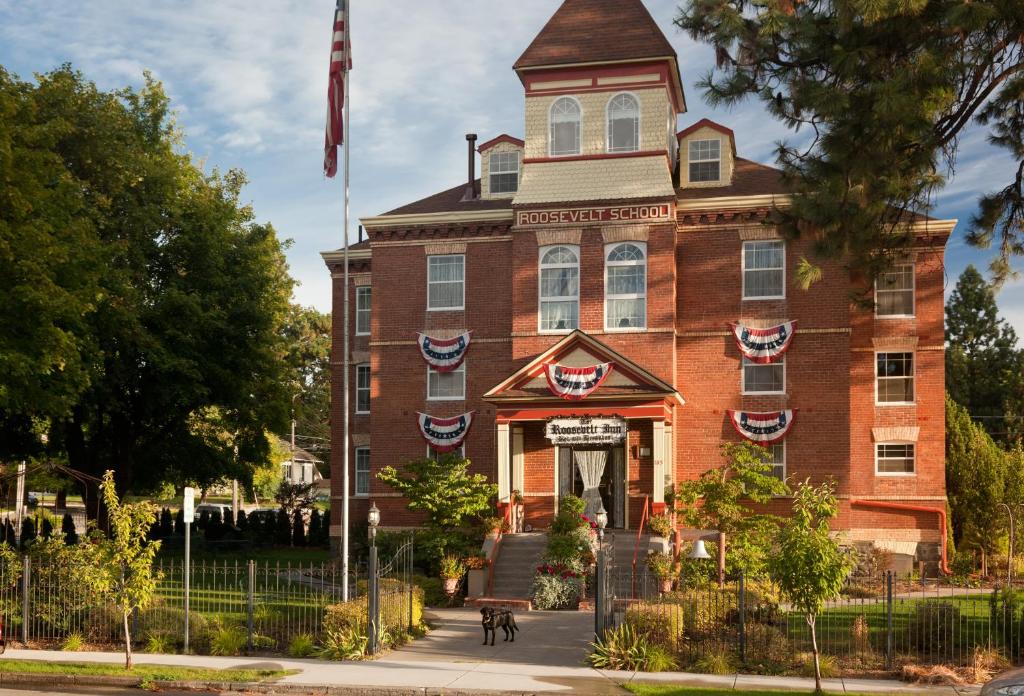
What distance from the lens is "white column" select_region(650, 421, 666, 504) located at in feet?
97.8

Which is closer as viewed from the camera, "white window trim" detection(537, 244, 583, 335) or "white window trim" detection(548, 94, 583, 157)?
"white window trim" detection(537, 244, 583, 335)

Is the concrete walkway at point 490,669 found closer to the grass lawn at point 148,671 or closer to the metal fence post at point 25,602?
the grass lawn at point 148,671

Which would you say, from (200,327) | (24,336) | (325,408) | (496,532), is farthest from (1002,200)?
(325,408)

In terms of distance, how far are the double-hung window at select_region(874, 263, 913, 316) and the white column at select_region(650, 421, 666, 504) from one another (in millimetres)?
8184

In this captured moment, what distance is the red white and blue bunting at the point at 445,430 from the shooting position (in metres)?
34.2

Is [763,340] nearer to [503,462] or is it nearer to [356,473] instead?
[503,462]

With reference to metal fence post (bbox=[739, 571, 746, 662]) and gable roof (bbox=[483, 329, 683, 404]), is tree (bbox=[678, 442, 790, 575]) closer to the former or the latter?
gable roof (bbox=[483, 329, 683, 404])

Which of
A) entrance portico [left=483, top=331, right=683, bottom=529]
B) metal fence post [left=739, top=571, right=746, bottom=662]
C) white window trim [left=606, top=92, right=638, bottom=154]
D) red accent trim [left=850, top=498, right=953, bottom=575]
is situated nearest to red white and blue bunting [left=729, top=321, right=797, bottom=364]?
entrance portico [left=483, top=331, right=683, bottom=529]

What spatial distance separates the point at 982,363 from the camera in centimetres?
5509

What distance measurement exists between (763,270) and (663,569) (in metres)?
10.2

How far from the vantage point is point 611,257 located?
Result: 1284 inches

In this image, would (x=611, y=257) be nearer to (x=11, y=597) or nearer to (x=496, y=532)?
(x=496, y=532)

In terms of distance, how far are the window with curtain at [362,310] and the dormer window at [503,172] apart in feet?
18.5

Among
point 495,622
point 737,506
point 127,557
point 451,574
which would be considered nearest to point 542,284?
point 737,506
